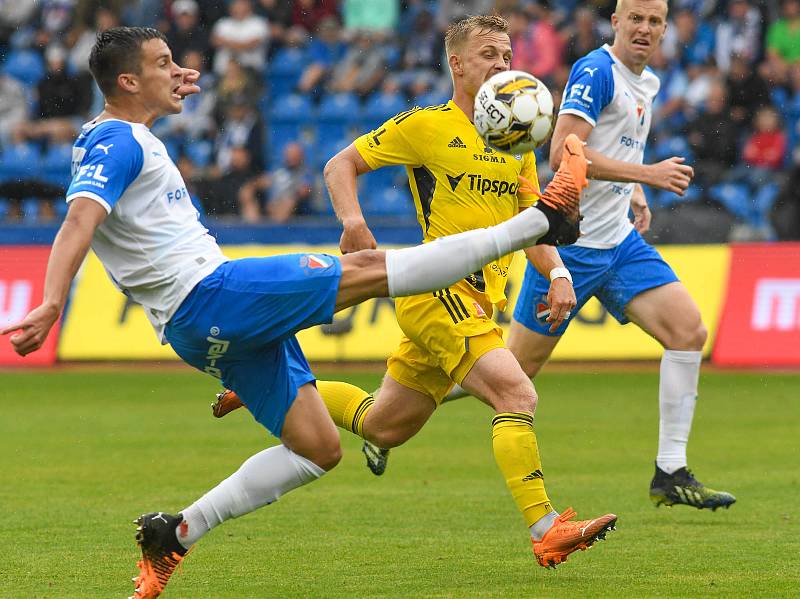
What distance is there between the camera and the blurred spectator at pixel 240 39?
850 inches

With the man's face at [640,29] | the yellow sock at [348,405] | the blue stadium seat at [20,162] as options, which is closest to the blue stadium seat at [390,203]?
the blue stadium seat at [20,162]

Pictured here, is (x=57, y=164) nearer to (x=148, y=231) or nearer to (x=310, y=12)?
(x=310, y=12)

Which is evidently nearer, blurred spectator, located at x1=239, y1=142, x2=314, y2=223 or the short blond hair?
the short blond hair

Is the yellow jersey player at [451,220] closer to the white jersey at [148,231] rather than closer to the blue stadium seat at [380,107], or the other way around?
the white jersey at [148,231]

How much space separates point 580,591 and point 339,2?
696 inches

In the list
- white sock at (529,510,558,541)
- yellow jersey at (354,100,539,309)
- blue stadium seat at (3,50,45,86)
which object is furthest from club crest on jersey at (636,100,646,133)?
blue stadium seat at (3,50,45,86)

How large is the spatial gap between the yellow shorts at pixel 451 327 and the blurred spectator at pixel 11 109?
1596cm

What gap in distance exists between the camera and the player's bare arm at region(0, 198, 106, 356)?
5273mm

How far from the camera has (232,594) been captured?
19.9 feet

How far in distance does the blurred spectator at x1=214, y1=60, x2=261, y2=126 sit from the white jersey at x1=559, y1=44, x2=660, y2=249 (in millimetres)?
12906

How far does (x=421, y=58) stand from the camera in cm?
2142

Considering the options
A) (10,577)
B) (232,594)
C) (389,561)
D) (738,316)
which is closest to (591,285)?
(389,561)

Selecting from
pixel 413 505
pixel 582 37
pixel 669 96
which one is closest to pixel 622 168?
pixel 413 505

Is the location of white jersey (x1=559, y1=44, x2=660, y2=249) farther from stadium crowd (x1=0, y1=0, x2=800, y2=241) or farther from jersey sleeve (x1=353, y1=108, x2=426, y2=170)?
stadium crowd (x1=0, y1=0, x2=800, y2=241)
